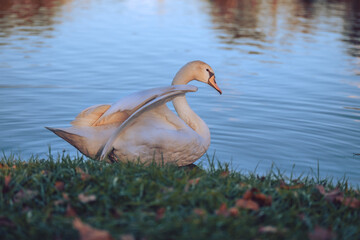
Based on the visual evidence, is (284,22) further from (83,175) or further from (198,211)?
(198,211)

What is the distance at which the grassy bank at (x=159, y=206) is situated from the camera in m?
3.64

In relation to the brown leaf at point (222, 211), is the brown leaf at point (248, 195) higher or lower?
lower

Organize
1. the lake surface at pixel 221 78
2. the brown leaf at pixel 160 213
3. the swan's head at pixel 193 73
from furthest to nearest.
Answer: the lake surface at pixel 221 78, the swan's head at pixel 193 73, the brown leaf at pixel 160 213

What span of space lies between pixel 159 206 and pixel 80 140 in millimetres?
2177

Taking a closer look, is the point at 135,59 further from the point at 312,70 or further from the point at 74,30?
the point at 74,30

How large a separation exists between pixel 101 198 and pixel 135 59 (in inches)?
456

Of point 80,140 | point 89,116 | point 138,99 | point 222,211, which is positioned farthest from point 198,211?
point 89,116

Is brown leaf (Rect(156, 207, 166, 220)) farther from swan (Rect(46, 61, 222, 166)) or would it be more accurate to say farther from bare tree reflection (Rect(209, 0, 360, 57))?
bare tree reflection (Rect(209, 0, 360, 57))

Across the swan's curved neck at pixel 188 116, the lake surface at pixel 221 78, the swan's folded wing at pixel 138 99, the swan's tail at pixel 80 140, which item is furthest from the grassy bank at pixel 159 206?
the lake surface at pixel 221 78

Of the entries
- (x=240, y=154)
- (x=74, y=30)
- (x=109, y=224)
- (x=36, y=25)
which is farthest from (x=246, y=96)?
(x=36, y=25)

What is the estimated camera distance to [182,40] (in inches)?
758

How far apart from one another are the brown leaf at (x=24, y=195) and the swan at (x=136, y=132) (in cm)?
151

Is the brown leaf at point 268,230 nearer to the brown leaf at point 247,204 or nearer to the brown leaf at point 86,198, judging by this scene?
the brown leaf at point 247,204

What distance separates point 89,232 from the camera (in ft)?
11.4
